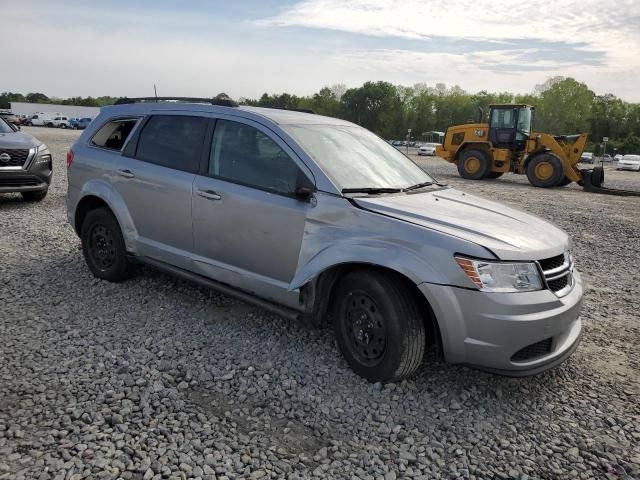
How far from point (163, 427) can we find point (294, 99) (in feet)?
382

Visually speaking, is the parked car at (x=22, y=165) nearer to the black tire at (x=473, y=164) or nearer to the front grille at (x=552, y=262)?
the front grille at (x=552, y=262)

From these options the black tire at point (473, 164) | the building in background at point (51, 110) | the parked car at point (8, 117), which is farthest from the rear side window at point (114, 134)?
the building in background at point (51, 110)

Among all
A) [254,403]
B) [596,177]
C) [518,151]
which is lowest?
[254,403]

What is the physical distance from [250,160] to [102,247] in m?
2.10

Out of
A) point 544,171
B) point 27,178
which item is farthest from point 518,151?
point 27,178

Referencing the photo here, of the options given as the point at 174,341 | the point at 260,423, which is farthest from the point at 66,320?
the point at 260,423

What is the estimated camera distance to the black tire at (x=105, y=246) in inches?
195

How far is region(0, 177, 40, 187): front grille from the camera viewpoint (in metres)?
8.51

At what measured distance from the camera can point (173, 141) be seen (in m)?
4.54

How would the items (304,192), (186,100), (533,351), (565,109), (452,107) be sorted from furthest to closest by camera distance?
1. (452,107)
2. (565,109)
3. (186,100)
4. (304,192)
5. (533,351)

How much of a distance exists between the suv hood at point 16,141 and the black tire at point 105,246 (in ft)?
14.8

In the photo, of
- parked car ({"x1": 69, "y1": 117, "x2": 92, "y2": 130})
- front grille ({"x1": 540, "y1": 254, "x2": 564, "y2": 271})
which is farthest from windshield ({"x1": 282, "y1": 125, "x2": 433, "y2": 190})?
parked car ({"x1": 69, "y1": 117, "x2": 92, "y2": 130})

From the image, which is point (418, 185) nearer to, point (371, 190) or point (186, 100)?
point (371, 190)

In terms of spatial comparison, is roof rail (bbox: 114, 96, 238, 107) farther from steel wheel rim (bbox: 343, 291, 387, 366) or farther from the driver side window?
steel wheel rim (bbox: 343, 291, 387, 366)
